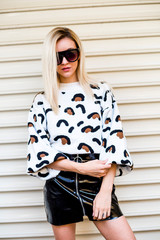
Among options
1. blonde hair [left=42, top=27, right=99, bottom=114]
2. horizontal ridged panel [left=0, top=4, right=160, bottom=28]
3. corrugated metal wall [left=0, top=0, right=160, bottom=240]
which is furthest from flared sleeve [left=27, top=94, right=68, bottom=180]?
horizontal ridged panel [left=0, top=4, right=160, bottom=28]

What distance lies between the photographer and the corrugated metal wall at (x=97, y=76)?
7.95 feet

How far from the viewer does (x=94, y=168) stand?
1.69 m

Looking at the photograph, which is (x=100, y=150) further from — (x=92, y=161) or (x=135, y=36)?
(x=135, y=36)

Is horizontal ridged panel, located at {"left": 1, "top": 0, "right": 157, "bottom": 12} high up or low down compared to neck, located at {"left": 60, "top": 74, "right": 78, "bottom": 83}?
up

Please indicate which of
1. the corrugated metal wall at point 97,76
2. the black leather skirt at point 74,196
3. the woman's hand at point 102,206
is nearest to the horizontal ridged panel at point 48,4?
the corrugated metal wall at point 97,76

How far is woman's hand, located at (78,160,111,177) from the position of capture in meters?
1.68

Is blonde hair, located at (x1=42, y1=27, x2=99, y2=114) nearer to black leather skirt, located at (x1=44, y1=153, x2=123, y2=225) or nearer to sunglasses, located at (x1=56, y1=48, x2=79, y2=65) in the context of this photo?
sunglasses, located at (x1=56, y1=48, x2=79, y2=65)

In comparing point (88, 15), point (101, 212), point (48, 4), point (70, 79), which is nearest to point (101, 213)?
point (101, 212)

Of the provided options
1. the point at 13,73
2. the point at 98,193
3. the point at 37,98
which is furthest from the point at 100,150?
the point at 13,73

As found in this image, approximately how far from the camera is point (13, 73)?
8.09ft

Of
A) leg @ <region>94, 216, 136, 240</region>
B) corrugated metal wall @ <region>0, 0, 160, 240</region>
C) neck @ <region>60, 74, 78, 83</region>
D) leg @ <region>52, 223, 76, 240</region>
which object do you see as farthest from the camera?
corrugated metal wall @ <region>0, 0, 160, 240</region>

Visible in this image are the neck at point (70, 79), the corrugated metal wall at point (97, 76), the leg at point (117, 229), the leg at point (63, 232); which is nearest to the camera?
the leg at point (117, 229)

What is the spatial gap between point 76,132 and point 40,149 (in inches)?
10.7

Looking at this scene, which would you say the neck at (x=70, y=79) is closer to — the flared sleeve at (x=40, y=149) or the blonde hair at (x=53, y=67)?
the blonde hair at (x=53, y=67)
